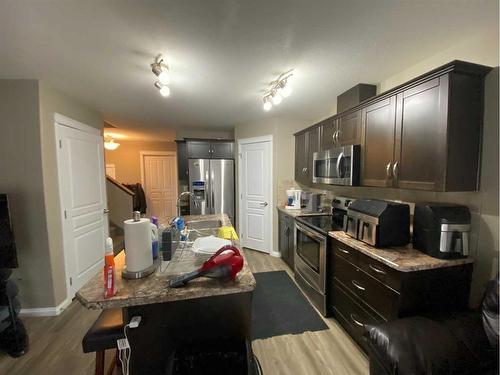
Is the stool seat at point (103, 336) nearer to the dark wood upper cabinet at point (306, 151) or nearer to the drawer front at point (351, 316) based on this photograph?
the drawer front at point (351, 316)

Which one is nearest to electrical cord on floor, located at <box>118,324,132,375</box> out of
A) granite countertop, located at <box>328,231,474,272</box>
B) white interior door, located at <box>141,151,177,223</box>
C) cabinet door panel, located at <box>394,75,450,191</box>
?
granite countertop, located at <box>328,231,474,272</box>

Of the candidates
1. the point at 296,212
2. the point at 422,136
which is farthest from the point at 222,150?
the point at 422,136

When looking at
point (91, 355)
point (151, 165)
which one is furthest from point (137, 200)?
point (91, 355)

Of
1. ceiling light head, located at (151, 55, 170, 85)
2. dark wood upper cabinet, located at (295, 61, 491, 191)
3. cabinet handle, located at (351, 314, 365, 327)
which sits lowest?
cabinet handle, located at (351, 314, 365, 327)

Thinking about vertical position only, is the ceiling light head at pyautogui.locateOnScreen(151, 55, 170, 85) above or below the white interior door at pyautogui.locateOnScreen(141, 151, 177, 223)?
above

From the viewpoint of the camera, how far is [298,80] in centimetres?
221

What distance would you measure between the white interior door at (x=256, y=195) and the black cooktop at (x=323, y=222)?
3.44ft

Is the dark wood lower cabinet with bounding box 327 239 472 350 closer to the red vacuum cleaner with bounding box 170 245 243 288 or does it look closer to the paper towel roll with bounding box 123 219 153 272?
the red vacuum cleaner with bounding box 170 245 243 288

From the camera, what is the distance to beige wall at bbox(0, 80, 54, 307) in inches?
82.9

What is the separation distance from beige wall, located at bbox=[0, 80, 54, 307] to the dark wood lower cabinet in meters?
2.94

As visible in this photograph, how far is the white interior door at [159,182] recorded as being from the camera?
6184 mm

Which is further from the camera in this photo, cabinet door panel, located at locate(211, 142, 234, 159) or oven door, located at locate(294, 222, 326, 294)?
cabinet door panel, located at locate(211, 142, 234, 159)

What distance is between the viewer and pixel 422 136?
5.07 ft

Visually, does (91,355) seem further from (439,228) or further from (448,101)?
(448,101)
